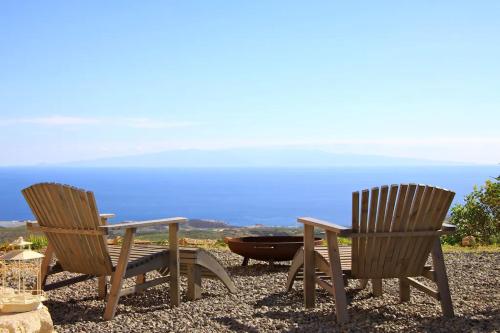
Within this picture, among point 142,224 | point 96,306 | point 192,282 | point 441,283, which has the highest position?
point 142,224

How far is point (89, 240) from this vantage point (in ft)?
15.4

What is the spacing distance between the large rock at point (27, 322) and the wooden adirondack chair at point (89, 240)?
36.7 inches

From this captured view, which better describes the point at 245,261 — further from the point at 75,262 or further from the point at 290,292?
the point at 75,262

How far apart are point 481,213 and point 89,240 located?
9632mm

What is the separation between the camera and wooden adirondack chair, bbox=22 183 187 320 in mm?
4629

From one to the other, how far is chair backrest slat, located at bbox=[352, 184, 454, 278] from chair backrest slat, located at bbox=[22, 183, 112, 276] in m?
2.01

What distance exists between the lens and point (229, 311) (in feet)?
16.1

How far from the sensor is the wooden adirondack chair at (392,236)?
14.7ft

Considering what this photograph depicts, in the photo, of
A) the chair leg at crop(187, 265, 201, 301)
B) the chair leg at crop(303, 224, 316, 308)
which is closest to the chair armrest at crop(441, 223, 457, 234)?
the chair leg at crop(303, 224, 316, 308)

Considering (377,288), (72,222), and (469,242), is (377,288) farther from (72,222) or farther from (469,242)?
(469,242)

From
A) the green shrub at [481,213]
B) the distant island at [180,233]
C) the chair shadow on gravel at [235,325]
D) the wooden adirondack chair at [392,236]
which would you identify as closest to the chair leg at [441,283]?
the wooden adirondack chair at [392,236]

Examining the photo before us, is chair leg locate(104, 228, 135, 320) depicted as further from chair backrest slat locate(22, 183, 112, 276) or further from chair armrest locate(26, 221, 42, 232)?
chair armrest locate(26, 221, 42, 232)

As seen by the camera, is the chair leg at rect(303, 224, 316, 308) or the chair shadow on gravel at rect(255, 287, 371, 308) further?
the chair shadow on gravel at rect(255, 287, 371, 308)

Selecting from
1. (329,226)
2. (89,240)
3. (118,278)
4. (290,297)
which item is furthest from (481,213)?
(89,240)
